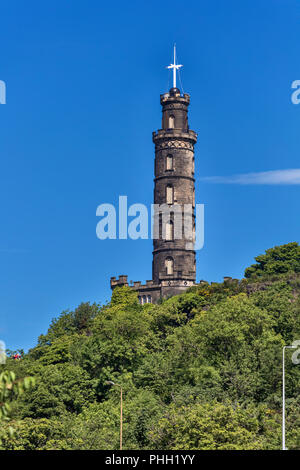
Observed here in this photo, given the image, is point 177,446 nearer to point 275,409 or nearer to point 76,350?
point 275,409

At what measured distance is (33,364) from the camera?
334 feet

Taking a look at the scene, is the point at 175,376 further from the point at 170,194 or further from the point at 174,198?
the point at 170,194

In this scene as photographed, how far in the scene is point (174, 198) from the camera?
12700cm

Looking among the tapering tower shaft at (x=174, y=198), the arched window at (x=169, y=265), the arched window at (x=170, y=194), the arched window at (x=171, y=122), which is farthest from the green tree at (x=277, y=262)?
the arched window at (x=171, y=122)

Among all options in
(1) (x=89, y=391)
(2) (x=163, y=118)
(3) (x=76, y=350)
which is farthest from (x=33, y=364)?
(2) (x=163, y=118)

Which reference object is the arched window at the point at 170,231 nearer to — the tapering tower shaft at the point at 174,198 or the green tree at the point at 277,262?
the tapering tower shaft at the point at 174,198

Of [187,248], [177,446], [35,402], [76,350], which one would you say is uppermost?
[187,248]

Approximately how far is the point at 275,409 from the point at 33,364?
37485 mm

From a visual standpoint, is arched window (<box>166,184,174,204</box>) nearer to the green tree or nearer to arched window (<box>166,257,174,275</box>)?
arched window (<box>166,257,174,275</box>)

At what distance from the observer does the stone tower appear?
125 metres

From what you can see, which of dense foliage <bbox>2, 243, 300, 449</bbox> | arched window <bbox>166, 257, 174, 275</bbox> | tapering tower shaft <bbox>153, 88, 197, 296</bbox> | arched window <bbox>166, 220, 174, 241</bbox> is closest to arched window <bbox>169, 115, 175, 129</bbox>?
tapering tower shaft <bbox>153, 88, 197, 296</bbox>

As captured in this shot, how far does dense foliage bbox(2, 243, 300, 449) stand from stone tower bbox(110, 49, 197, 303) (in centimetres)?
899

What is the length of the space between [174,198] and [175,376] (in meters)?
49.7

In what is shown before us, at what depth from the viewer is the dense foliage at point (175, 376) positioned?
5966 centimetres
